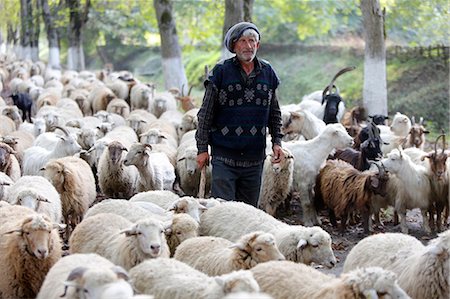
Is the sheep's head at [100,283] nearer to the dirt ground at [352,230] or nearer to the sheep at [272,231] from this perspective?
the sheep at [272,231]

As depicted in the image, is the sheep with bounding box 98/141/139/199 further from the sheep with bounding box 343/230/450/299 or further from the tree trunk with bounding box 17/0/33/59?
the tree trunk with bounding box 17/0/33/59

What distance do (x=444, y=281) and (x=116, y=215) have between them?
9.48 feet

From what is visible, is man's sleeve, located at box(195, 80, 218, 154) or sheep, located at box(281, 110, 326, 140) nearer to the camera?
man's sleeve, located at box(195, 80, 218, 154)

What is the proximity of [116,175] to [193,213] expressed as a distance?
320 cm

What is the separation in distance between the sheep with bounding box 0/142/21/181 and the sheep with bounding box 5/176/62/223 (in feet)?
4.57

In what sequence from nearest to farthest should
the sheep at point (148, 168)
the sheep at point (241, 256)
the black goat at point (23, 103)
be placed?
the sheep at point (241, 256) → the sheep at point (148, 168) → the black goat at point (23, 103)

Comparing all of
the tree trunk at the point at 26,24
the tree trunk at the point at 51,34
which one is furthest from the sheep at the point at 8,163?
the tree trunk at the point at 26,24

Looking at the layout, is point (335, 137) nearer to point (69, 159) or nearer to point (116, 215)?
point (69, 159)

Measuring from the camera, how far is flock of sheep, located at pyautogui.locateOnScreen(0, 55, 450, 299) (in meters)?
4.95

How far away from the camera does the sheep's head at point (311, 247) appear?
6133 mm

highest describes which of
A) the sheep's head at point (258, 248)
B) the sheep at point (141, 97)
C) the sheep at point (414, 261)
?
the sheep at point (141, 97)

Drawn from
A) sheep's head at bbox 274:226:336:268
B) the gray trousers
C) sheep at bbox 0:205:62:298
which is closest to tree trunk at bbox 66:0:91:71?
the gray trousers

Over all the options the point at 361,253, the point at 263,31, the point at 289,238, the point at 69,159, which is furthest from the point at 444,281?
the point at 263,31

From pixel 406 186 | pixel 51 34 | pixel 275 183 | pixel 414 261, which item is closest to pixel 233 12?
pixel 275 183
